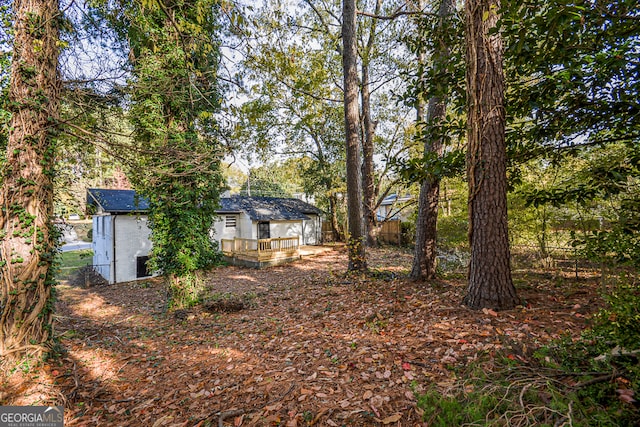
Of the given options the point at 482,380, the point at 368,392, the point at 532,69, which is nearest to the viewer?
the point at 482,380

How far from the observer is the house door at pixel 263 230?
1872cm

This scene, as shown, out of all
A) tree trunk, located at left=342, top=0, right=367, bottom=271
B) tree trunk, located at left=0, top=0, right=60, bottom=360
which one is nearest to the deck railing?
tree trunk, located at left=342, top=0, right=367, bottom=271

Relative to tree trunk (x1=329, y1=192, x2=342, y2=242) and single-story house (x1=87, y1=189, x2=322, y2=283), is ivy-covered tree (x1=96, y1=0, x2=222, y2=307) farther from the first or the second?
tree trunk (x1=329, y1=192, x2=342, y2=242)

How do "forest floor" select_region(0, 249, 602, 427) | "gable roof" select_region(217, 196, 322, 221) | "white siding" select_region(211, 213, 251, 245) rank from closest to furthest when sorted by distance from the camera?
"forest floor" select_region(0, 249, 602, 427), "white siding" select_region(211, 213, 251, 245), "gable roof" select_region(217, 196, 322, 221)

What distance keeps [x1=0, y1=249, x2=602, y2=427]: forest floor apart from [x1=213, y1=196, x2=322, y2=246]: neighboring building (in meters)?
12.1

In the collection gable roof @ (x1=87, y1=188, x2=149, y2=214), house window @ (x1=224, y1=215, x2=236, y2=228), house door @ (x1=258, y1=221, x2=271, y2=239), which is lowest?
house door @ (x1=258, y1=221, x2=271, y2=239)

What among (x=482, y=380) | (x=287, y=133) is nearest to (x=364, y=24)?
(x=287, y=133)

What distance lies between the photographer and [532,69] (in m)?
3.98

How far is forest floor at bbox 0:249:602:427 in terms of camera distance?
261 cm

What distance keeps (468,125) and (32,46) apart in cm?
605

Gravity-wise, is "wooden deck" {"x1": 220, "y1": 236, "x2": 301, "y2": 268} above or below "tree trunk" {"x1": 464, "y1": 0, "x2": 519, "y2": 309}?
below

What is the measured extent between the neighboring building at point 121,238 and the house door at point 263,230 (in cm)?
702

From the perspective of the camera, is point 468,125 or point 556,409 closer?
point 556,409

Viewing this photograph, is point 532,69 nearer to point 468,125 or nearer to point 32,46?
point 468,125
